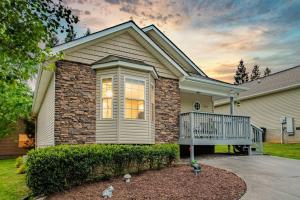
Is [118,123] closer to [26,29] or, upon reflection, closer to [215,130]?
[215,130]

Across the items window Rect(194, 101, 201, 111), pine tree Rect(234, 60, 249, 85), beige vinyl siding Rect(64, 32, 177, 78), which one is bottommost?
window Rect(194, 101, 201, 111)

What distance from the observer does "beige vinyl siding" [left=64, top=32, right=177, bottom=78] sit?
1083cm

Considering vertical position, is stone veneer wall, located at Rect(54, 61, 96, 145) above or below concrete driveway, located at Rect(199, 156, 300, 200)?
above

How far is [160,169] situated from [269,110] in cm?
1569

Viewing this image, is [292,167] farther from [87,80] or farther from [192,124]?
[87,80]

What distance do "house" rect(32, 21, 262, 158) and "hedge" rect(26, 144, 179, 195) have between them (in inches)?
64.1

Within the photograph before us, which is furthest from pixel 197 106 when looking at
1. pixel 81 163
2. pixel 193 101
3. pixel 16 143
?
pixel 16 143

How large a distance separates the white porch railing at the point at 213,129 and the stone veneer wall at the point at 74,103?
4159 millimetres

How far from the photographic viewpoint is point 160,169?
381 inches

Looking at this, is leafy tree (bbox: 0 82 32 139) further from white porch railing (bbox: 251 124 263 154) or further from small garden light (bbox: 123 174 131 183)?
white porch railing (bbox: 251 124 263 154)

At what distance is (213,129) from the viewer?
12.9 m

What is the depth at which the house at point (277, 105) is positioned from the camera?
2031 cm

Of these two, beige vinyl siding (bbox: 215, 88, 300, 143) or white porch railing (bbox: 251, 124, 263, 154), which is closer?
white porch railing (bbox: 251, 124, 263, 154)

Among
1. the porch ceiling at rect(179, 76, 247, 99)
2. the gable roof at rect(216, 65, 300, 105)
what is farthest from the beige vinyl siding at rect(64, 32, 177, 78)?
the gable roof at rect(216, 65, 300, 105)
